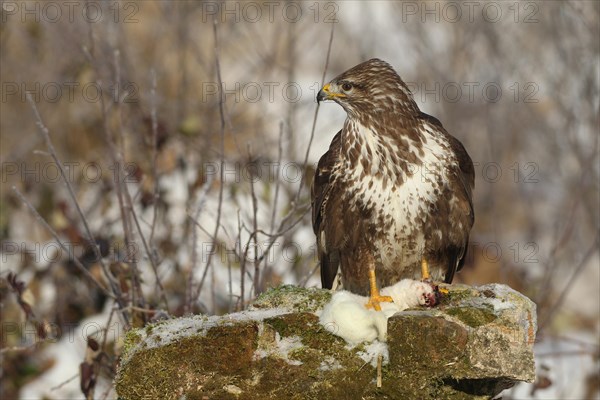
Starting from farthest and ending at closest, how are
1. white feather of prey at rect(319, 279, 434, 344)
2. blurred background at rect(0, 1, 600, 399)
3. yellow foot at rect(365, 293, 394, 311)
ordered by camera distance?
blurred background at rect(0, 1, 600, 399) → yellow foot at rect(365, 293, 394, 311) → white feather of prey at rect(319, 279, 434, 344)

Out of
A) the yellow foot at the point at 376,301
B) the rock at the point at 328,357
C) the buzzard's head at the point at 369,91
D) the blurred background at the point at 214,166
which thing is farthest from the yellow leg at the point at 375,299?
the buzzard's head at the point at 369,91

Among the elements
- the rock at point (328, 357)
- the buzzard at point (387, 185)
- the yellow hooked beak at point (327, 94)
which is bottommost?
the rock at point (328, 357)

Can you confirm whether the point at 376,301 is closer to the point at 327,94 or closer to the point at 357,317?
the point at 357,317

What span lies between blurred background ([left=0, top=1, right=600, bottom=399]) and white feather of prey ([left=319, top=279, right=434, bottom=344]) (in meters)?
0.82

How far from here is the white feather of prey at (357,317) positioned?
354cm

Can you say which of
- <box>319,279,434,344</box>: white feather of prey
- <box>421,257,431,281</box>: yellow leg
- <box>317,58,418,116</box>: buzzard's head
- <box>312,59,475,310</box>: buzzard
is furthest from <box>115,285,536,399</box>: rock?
<box>317,58,418,116</box>: buzzard's head

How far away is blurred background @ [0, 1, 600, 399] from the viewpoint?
512 centimetres

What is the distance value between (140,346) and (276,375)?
553 mm

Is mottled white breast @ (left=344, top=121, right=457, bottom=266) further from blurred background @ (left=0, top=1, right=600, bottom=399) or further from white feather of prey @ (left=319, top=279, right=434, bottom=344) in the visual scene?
white feather of prey @ (left=319, top=279, right=434, bottom=344)

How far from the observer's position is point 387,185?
4363 millimetres

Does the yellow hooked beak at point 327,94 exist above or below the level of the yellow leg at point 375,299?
above

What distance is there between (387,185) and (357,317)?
1.01m

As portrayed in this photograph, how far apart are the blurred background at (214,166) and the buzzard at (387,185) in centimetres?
23

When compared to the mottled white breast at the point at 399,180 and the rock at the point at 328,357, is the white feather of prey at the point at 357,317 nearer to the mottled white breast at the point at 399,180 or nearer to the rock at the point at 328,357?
the rock at the point at 328,357
